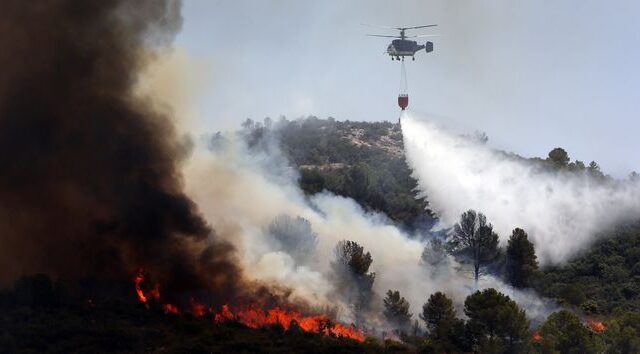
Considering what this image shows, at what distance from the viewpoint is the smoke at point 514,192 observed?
136 metres

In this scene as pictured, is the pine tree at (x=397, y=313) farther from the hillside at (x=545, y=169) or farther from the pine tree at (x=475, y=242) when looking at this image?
the hillside at (x=545, y=169)

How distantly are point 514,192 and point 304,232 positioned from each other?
3743cm

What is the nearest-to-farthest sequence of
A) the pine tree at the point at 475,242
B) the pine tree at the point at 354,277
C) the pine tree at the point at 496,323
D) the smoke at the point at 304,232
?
the pine tree at the point at 496,323, the smoke at the point at 304,232, the pine tree at the point at 354,277, the pine tree at the point at 475,242

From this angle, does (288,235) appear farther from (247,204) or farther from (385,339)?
(385,339)

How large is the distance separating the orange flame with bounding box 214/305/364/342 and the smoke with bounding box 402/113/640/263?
34.8 metres

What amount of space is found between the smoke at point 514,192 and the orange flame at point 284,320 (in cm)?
3485

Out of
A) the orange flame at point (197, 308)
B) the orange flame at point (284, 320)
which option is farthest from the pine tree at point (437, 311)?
the orange flame at point (197, 308)

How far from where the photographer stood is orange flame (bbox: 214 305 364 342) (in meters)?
101

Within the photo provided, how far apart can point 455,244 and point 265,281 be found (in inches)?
1055

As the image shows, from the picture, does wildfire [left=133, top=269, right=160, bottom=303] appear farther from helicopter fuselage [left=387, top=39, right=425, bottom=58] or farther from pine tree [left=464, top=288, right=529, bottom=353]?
helicopter fuselage [left=387, top=39, right=425, bottom=58]

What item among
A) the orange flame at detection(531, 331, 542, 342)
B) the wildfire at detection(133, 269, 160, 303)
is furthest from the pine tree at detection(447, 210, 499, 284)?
the wildfire at detection(133, 269, 160, 303)

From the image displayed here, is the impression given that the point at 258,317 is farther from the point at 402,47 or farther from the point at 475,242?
the point at 402,47

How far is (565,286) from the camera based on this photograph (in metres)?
121

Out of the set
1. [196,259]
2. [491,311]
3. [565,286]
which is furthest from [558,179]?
[196,259]
